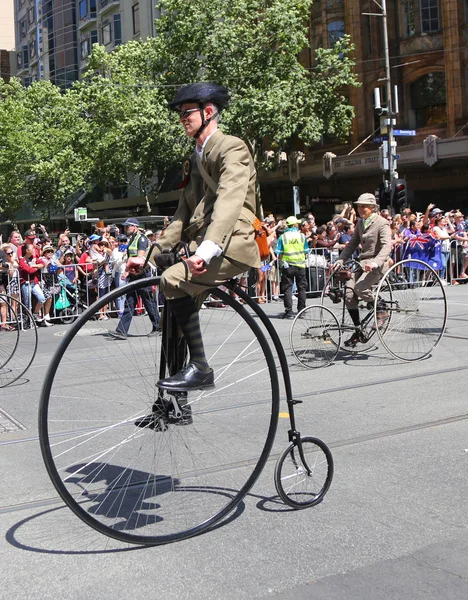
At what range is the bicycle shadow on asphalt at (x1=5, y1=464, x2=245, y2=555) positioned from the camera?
421cm

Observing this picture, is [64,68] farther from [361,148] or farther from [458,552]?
[458,552]

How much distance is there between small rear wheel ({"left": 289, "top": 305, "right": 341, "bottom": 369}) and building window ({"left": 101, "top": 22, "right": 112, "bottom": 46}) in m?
58.5

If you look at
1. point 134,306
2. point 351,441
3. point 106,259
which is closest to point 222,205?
point 134,306

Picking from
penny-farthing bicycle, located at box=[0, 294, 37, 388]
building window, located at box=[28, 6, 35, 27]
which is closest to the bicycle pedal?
penny-farthing bicycle, located at box=[0, 294, 37, 388]

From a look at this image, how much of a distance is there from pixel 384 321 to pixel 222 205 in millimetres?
6425

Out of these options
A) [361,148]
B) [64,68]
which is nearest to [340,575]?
[361,148]

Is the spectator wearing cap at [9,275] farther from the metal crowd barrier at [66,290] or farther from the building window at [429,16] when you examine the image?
the building window at [429,16]

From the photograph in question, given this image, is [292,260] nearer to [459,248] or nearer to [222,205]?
[459,248]

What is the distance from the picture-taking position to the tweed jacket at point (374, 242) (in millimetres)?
10031

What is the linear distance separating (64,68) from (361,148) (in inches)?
1483

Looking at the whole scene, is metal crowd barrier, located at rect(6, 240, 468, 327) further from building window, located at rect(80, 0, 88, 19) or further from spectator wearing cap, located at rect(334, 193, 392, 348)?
building window, located at rect(80, 0, 88, 19)

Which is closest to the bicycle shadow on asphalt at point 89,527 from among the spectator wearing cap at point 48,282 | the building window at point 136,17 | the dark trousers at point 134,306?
the dark trousers at point 134,306

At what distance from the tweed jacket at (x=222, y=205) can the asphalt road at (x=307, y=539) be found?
1451mm

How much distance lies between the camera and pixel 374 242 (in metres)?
10.2
